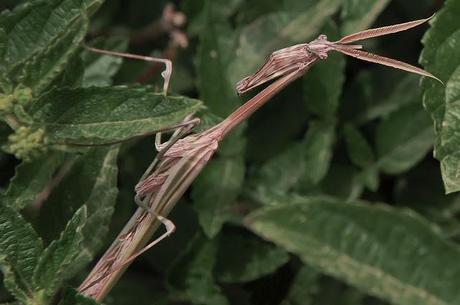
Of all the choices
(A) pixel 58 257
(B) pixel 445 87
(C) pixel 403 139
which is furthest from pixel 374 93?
(A) pixel 58 257

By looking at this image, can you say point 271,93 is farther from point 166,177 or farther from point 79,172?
point 79,172

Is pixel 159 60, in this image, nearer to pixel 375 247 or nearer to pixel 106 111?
pixel 106 111

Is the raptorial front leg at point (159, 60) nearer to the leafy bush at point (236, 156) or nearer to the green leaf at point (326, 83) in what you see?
the leafy bush at point (236, 156)

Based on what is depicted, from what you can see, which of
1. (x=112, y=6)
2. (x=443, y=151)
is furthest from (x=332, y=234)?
(x=112, y=6)

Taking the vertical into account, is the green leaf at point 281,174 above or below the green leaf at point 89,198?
below

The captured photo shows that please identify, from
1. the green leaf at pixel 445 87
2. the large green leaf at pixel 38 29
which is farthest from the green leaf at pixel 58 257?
the green leaf at pixel 445 87

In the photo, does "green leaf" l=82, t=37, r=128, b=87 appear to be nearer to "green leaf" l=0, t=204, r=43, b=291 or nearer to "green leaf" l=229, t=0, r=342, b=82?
"green leaf" l=229, t=0, r=342, b=82
